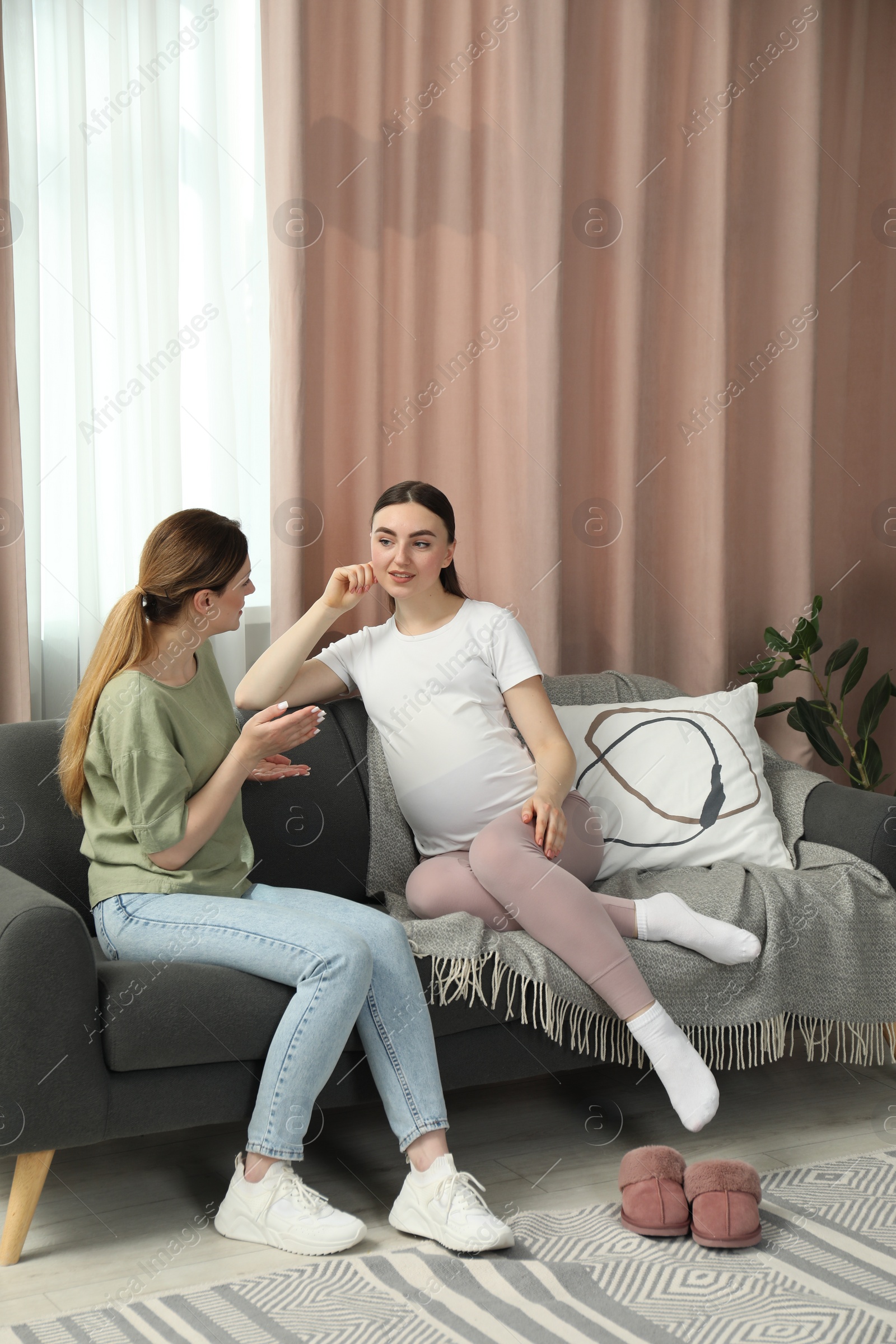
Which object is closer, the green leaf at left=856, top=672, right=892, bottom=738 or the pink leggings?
the pink leggings

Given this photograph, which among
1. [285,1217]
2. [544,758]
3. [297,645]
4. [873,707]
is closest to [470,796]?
[544,758]

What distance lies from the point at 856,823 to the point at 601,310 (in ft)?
4.80

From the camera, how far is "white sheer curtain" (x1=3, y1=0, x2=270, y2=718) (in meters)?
2.37

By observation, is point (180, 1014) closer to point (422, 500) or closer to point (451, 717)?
point (451, 717)

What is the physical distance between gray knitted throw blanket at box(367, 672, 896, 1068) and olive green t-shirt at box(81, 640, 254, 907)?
0.36 meters

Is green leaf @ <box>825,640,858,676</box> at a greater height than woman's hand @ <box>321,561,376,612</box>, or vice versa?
woman's hand @ <box>321,561,376,612</box>

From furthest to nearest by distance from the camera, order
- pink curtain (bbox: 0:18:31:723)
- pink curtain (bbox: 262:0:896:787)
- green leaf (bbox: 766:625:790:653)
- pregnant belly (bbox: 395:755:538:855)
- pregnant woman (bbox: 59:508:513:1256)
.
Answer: green leaf (bbox: 766:625:790:653) → pink curtain (bbox: 262:0:896:787) → pink curtain (bbox: 0:18:31:723) → pregnant belly (bbox: 395:755:538:855) → pregnant woman (bbox: 59:508:513:1256)

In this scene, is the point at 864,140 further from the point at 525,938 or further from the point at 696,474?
the point at 525,938

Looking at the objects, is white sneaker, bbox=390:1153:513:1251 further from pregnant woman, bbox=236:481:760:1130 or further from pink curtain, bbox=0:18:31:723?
pink curtain, bbox=0:18:31:723

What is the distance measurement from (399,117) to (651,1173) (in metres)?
2.25

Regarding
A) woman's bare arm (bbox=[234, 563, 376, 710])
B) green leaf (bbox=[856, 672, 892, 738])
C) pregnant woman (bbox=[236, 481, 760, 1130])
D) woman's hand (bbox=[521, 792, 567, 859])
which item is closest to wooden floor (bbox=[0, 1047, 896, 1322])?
pregnant woman (bbox=[236, 481, 760, 1130])

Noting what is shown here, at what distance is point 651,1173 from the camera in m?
1.72

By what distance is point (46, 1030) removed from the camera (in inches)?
62.0

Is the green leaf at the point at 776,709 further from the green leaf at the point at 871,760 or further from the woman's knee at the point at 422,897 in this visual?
the woman's knee at the point at 422,897
